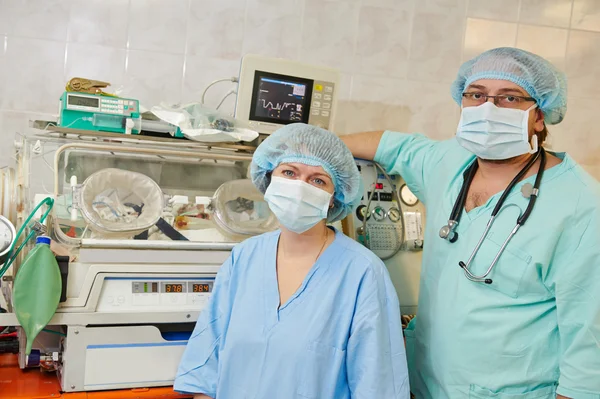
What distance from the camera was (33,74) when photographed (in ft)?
7.94

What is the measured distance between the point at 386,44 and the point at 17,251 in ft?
6.08

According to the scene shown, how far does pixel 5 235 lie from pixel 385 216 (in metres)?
1.25

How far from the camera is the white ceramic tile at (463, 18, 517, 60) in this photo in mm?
2895

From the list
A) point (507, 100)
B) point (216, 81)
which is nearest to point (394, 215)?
point (507, 100)

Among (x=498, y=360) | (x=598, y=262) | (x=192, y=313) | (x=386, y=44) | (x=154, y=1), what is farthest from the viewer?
(x=386, y=44)

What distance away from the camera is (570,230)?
4.99 ft

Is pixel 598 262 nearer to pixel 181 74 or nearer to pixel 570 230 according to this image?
pixel 570 230

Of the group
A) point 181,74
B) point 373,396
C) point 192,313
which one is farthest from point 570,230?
point 181,74

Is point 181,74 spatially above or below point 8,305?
above

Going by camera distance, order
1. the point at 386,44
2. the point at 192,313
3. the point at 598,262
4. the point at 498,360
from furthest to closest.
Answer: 1. the point at 386,44
2. the point at 192,313
3. the point at 498,360
4. the point at 598,262

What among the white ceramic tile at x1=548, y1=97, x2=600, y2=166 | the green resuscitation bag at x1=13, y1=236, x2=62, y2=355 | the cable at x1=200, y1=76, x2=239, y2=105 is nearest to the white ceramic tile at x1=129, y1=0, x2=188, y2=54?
the cable at x1=200, y1=76, x2=239, y2=105

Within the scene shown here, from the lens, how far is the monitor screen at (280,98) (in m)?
2.19

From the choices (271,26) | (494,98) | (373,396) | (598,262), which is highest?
(271,26)

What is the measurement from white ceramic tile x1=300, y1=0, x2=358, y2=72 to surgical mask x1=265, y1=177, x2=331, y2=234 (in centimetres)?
125
